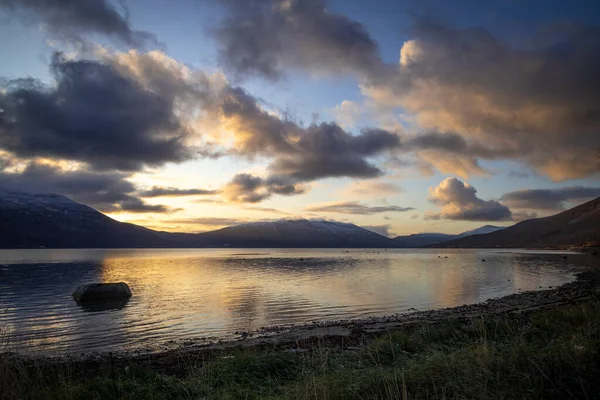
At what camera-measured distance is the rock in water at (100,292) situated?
123 ft

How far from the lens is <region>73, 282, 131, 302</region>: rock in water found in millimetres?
37344

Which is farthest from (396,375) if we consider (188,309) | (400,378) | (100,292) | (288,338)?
(100,292)

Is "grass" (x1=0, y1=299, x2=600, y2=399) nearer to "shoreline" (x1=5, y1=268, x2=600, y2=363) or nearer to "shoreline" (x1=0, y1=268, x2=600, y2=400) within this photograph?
"shoreline" (x1=0, y1=268, x2=600, y2=400)

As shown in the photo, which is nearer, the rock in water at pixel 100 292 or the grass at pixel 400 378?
the grass at pixel 400 378

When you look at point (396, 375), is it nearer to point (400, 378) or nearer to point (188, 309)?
point (400, 378)

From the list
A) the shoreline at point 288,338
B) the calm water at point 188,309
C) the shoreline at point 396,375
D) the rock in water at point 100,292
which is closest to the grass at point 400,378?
the shoreline at point 396,375

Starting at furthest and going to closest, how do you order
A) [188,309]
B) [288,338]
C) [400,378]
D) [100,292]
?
1. [100,292]
2. [188,309]
3. [288,338]
4. [400,378]

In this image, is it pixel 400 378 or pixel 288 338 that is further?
pixel 288 338

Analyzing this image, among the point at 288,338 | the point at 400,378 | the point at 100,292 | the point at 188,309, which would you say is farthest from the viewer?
the point at 100,292

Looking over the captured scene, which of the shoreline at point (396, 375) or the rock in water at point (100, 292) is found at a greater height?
the shoreline at point (396, 375)

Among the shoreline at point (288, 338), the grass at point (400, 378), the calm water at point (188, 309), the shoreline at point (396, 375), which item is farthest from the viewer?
the calm water at point (188, 309)

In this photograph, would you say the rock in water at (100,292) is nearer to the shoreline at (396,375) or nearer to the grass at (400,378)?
the shoreline at (396,375)

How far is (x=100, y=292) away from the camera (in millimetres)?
37969

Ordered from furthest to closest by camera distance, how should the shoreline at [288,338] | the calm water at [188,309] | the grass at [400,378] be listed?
1. the calm water at [188,309]
2. the shoreline at [288,338]
3. the grass at [400,378]
